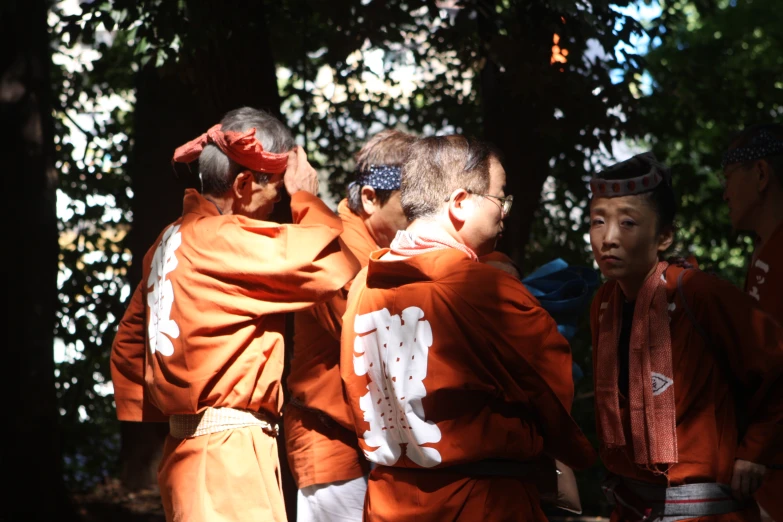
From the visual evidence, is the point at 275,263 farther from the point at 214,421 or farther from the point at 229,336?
the point at 214,421

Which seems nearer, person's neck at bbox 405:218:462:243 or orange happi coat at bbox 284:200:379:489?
person's neck at bbox 405:218:462:243

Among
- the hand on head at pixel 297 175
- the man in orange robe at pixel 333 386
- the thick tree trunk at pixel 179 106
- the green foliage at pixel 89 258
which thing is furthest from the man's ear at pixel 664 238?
the green foliage at pixel 89 258

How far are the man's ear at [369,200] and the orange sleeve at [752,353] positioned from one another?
115 cm

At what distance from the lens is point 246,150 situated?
9.50ft

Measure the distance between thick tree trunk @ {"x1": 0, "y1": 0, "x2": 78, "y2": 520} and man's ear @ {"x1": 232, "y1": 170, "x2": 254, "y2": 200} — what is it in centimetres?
263

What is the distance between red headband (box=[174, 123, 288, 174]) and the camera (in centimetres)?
289

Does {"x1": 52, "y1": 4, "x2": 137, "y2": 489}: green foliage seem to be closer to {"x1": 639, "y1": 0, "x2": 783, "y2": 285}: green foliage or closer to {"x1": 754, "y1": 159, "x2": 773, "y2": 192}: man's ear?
{"x1": 639, "y1": 0, "x2": 783, "y2": 285}: green foliage

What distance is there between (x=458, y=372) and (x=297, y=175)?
1.16m

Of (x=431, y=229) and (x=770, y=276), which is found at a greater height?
(x=431, y=229)

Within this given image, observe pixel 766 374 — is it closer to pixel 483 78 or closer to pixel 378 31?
pixel 483 78

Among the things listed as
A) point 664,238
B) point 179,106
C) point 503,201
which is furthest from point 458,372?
point 179,106

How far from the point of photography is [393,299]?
2.33 metres

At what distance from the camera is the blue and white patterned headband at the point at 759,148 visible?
318 cm

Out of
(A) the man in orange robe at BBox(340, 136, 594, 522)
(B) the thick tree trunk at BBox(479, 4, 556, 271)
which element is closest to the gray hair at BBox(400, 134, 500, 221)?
(A) the man in orange robe at BBox(340, 136, 594, 522)
